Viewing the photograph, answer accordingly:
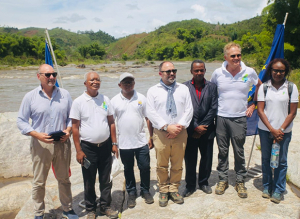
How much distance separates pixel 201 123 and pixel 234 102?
1.72ft

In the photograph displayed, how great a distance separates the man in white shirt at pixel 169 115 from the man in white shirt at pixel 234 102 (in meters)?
0.53

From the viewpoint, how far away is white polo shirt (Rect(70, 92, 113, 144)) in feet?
9.88

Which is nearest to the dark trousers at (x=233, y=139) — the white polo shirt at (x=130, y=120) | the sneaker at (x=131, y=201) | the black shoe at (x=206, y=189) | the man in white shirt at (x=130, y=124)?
the black shoe at (x=206, y=189)

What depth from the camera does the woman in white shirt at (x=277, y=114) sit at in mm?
3139

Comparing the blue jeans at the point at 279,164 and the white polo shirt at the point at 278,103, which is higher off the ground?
the white polo shirt at the point at 278,103

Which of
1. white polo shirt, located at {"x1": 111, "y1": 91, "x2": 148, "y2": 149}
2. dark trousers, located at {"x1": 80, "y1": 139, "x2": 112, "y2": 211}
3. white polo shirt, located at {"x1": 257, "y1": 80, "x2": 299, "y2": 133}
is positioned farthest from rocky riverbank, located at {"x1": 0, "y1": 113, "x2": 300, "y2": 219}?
white polo shirt, located at {"x1": 257, "y1": 80, "x2": 299, "y2": 133}

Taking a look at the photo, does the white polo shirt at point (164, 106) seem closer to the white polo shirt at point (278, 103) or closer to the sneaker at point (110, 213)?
the white polo shirt at point (278, 103)

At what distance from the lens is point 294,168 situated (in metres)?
4.48

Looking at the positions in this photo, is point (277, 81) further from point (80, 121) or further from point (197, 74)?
point (80, 121)

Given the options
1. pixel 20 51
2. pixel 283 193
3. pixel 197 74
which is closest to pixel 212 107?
pixel 197 74

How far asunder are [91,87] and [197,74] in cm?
141

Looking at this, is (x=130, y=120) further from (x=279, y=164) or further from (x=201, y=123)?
(x=279, y=164)

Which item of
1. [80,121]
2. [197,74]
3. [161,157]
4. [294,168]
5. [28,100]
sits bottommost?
[294,168]

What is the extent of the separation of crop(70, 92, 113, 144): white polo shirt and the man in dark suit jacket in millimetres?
1184
